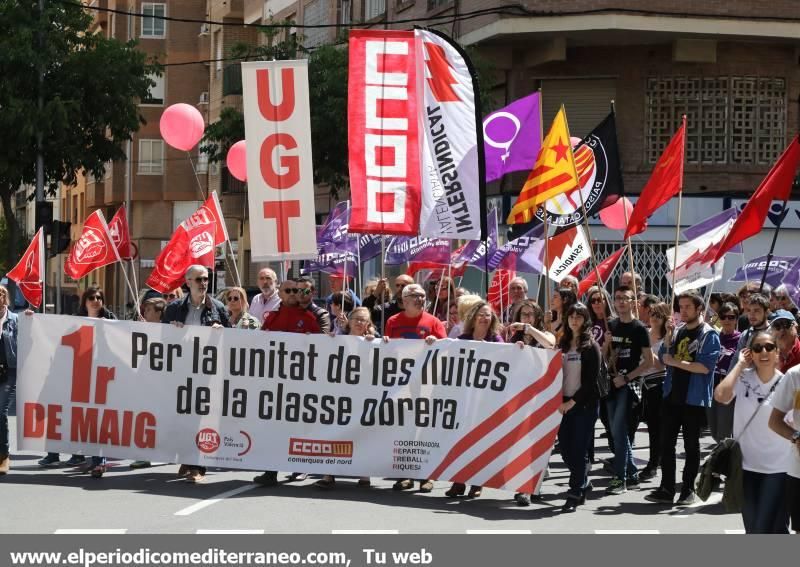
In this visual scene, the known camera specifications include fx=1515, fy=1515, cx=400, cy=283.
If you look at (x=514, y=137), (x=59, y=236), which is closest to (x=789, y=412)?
(x=514, y=137)

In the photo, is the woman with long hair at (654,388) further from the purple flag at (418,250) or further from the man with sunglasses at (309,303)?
the purple flag at (418,250)

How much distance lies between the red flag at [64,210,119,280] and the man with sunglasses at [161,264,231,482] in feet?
22.3

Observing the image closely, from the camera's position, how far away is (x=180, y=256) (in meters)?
19.6

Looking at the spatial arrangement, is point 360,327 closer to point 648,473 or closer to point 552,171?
point 648,473

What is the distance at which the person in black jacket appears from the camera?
11.8 metres

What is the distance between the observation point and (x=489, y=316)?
1250 centimetres

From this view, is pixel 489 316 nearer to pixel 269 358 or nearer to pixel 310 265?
pixel 269 358

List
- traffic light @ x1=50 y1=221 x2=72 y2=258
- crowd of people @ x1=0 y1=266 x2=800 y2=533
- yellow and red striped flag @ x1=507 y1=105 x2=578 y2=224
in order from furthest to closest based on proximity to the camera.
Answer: traffic light @ x1=50 y1=221 x2=72 y2=258, yellow and red striped flag @ x1=507 y1=105 x2=578 y2=224, crowd of people @ x1=0 y1=266 x2=800 y2=533

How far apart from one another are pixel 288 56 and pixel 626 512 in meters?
20.1

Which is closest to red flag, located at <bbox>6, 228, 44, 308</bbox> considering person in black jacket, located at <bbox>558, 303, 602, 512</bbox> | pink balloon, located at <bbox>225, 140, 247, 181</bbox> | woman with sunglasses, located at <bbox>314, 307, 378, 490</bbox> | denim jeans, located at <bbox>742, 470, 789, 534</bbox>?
pink balloon, located at <bbox>225, 140, 247, 181</bbox>

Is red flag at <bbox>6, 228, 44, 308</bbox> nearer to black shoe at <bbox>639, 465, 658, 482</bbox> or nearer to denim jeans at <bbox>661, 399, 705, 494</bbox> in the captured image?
black shoe at <bbox>639, 465, 658, 482</bbox>

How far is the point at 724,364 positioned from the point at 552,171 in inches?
105

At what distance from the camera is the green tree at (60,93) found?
111ft
